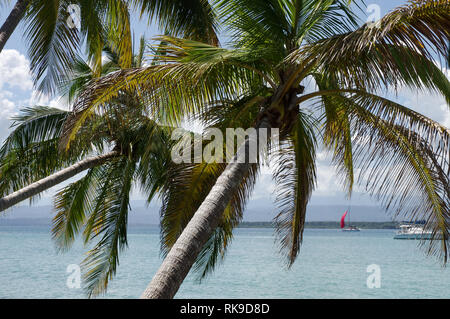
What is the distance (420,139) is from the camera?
16.7 ft

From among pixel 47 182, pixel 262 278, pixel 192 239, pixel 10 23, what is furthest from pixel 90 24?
pixel 262 278

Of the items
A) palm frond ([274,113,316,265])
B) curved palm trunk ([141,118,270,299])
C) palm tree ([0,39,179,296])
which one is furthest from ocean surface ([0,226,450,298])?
curved palm trunk ([141,118,270,299])

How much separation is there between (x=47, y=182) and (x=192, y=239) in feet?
17.9

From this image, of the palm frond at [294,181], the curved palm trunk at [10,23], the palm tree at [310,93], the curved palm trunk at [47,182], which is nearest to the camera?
the palm tree at [310,93]

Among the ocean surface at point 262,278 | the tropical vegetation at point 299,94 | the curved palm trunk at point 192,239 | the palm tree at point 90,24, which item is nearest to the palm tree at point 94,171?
the palm tree at point 90,24

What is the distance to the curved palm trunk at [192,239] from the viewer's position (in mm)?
3516

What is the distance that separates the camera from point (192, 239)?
3939 millimetres

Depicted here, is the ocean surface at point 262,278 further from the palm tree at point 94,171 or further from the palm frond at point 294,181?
the palm frond at point 294,181

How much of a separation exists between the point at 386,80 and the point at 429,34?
0.75 meters

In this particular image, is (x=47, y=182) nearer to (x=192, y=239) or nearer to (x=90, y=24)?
(x=90, y=24)

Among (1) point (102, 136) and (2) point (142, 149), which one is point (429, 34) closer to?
(2) point (142, 149)

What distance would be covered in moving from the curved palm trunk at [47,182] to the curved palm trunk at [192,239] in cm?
467
